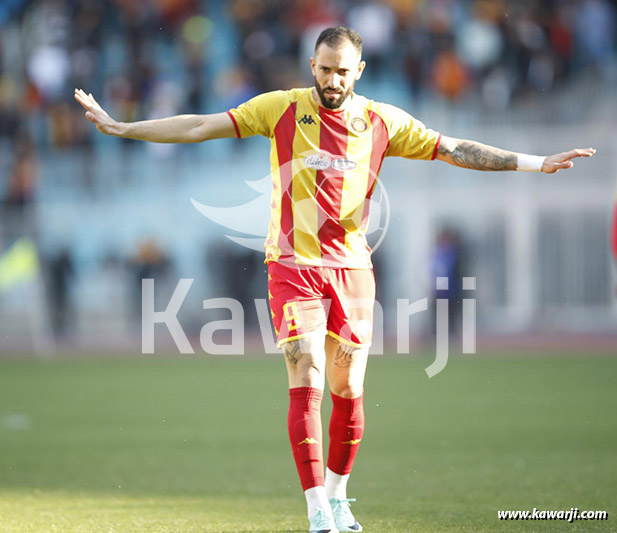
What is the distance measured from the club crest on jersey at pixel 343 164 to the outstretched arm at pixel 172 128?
1.84ft

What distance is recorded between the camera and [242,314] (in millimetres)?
22906

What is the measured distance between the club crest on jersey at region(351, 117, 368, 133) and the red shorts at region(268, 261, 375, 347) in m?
0.75

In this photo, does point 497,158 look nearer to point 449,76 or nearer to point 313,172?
point 313,172

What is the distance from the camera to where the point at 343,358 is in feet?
19.9

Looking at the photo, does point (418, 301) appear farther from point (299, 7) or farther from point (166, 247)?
point (299, 7)

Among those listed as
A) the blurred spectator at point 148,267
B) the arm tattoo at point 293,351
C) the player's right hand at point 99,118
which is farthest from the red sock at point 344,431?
the blurred spectator at point 148,267

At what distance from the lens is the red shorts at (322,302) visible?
19.1 feet

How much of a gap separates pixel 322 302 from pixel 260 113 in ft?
3.47

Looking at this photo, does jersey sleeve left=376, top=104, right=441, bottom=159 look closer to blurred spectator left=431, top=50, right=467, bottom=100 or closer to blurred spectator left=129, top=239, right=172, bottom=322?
blurred spectator left=129, top=239, right=172, bottom=322

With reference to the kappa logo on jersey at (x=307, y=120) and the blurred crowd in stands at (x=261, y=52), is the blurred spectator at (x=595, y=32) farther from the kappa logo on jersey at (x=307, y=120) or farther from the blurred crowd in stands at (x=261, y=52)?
the kappa logo on jersey at (x=307, y=120)

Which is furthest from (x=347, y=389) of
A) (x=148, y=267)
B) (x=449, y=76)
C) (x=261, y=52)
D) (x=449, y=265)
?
(x=261, y=52)

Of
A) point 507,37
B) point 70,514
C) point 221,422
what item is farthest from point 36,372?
point 507,37

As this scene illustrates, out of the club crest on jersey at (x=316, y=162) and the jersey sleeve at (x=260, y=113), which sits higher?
the jersey sleeve at (x=260, y=113)

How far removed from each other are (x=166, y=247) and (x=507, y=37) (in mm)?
8052
